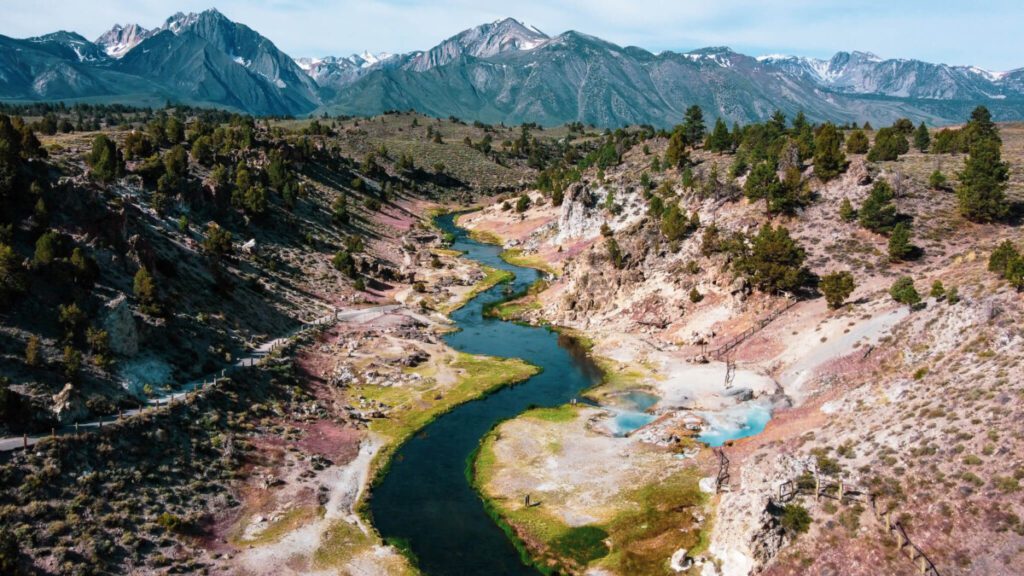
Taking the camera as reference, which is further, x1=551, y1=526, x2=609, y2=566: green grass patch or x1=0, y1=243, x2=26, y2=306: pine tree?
x1=0, y1=243, x2=26, y2=306: pine tree

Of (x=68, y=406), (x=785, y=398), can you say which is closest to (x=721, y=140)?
(x=785, y=398)

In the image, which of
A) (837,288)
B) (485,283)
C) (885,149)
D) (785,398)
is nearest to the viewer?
(785,398)

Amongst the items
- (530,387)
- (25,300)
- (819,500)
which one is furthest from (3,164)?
(819,500)

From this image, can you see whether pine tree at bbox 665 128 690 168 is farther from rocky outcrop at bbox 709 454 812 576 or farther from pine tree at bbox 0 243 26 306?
pine tree at bbox 0 243 26 306

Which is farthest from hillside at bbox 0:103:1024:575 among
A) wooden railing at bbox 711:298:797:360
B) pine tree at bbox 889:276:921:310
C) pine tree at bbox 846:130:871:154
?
pine tree at bbox 846:130:871:154

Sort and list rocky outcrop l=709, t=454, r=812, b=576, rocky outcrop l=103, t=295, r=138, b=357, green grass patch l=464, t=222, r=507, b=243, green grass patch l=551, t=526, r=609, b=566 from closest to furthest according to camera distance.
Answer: rocky outcrop l=709, t=454, r=812, b=576, green grass patch l=551, t=526, r=609, b=566, rocky outcrop l=103, t=295, r=138, b=357, green grass patch l=464, t=222, r=507, b=243

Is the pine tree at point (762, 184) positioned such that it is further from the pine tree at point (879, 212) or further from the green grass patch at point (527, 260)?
the green grass patch at point (527, 260)

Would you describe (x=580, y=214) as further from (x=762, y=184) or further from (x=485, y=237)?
(x=762, y=184)

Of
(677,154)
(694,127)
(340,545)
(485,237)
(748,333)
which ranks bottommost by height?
(340,545)
